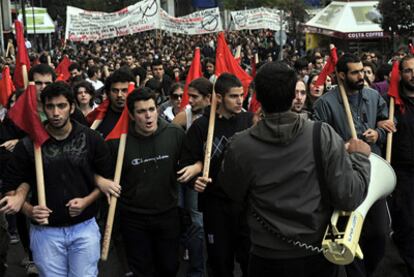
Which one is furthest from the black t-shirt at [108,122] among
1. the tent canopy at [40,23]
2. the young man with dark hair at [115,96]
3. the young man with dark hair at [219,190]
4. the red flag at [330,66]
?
the tent canopy at [40,23]

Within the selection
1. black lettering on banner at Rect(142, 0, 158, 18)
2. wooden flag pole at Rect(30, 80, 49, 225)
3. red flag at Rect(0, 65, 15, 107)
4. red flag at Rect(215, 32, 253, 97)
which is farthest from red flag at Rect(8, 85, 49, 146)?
black lettering on banner at Rect(142, 0, 158, 18)

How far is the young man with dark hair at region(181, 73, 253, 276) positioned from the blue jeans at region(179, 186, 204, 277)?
1.79ft

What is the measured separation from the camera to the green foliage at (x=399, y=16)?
2359 cm

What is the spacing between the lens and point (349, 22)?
31734 mm

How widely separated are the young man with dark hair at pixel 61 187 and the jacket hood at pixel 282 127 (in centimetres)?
163

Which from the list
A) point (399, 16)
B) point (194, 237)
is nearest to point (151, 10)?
point (399, 16)

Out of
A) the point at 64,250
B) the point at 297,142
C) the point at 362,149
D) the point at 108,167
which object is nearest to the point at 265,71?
the point at 297,142

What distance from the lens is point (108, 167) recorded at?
4.48 meters

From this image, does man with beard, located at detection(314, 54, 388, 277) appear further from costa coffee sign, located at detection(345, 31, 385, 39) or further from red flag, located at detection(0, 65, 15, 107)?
costa coffee sign, located at detection(345, 31, 385, 39)

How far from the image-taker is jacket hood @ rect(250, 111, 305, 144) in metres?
3.10

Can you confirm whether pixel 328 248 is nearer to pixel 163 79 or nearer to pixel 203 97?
pixel 203 97

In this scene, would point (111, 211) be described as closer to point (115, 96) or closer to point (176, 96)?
point (115, 96)

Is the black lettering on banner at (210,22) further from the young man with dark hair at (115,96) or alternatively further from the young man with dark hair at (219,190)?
the young man with dark hair at (219,190)

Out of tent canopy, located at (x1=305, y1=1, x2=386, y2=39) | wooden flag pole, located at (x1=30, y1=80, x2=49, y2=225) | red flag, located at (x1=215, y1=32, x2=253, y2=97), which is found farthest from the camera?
tent canopy, located at (x1=305, y1=1, x2=386, y2=39)
